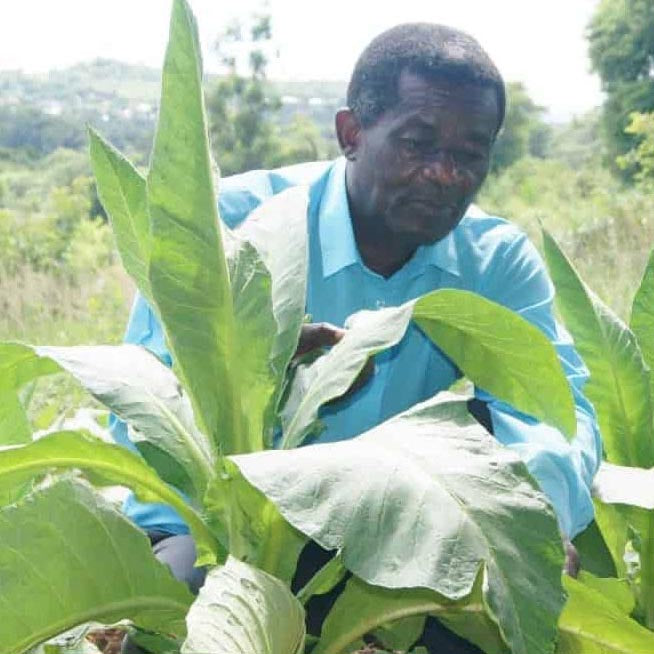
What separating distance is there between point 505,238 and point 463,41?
0.33 metres

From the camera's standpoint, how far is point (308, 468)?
3.49ft

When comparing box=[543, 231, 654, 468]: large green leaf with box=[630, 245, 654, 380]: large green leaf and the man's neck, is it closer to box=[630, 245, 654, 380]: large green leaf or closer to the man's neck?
box=[630, 245, 654, 380]: large green leaf

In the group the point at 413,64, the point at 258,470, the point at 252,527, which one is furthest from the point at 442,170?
the point at 258,470

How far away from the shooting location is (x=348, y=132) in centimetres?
201

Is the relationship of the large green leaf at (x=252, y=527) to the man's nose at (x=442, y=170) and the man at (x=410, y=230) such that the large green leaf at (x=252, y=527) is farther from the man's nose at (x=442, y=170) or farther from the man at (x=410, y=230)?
the man's nose at (x=442, y=170)

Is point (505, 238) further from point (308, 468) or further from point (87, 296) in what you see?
point (87, 296)

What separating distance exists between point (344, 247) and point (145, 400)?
2.25 feet

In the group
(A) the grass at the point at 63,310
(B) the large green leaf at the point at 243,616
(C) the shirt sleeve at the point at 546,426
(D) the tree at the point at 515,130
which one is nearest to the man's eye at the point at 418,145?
(C) the shirt sleeve at the point at 546,426

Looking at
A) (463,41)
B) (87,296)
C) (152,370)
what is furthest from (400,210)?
(87,296)

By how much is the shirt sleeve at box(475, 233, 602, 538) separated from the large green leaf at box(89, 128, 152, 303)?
551 mm

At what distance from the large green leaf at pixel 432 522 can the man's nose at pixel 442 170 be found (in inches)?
30.6

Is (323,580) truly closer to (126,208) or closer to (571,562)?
(571,562)

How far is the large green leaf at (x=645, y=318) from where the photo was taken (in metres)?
1.84

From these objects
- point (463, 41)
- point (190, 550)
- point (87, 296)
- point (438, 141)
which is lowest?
point (87, 296)
